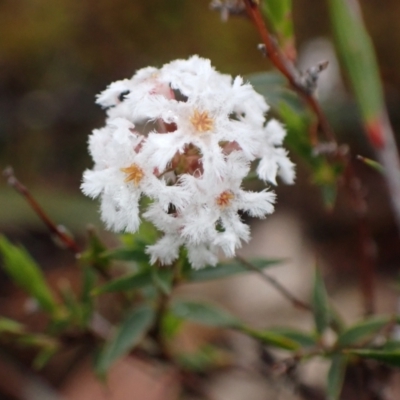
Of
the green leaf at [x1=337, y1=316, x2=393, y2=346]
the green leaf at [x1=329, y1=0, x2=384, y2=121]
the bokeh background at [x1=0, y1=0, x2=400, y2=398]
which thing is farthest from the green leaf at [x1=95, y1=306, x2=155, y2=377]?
the bokeh background at [x1=0, y1=0, x2=400, y2=398]

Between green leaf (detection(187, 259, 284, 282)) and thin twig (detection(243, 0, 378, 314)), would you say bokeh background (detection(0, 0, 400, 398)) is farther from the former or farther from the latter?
green leaf (detection(187, 259, 284, 282))

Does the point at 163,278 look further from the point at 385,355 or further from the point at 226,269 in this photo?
the point at 385,355

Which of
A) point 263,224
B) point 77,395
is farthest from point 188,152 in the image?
point 263,224

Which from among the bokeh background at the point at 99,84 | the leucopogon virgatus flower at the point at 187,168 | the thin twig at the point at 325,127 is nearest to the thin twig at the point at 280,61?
the thin twig at the point at 325,127

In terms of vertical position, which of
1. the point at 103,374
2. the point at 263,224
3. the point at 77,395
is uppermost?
the point at 263,224

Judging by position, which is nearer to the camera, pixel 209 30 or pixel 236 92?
pixel 236 92

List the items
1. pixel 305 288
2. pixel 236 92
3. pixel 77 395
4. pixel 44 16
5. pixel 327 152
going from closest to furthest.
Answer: pixel 236 92, pixel 327 152, pixel 77 395, pixel 305 288, pixel 44 16

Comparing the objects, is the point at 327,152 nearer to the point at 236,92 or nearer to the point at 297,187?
the point at 236,92
